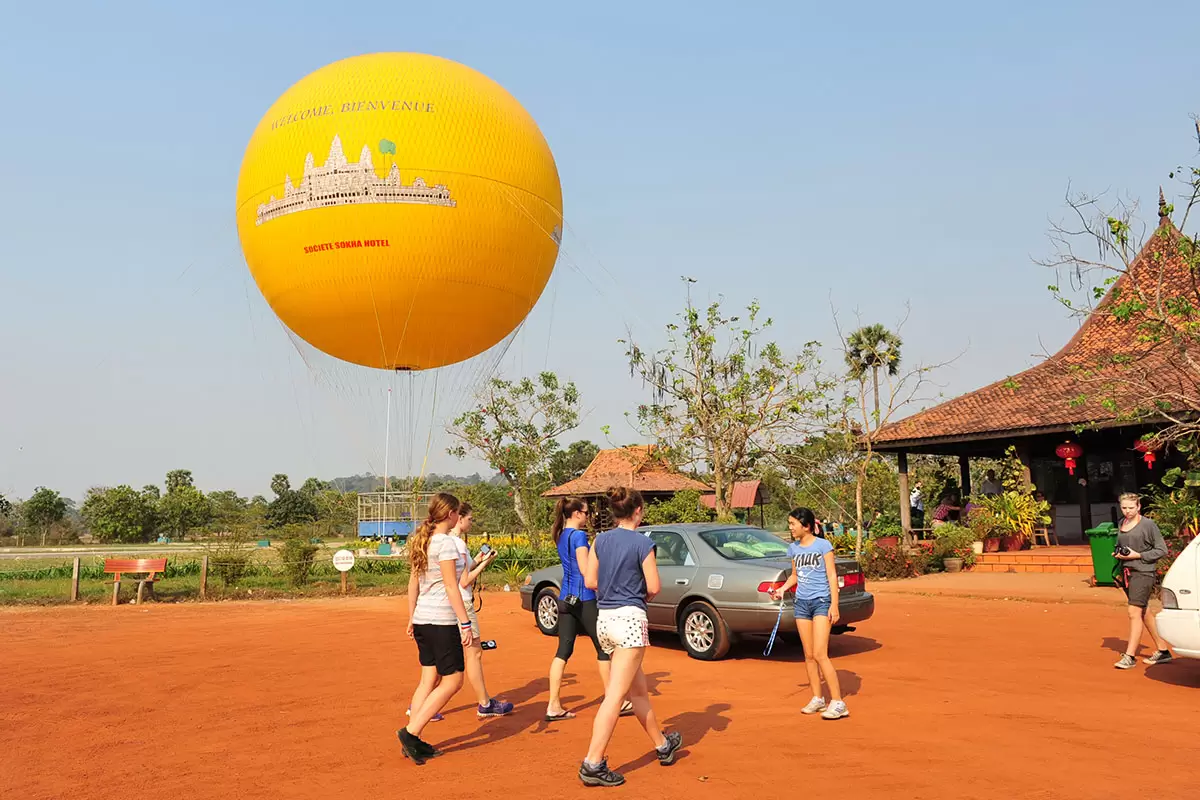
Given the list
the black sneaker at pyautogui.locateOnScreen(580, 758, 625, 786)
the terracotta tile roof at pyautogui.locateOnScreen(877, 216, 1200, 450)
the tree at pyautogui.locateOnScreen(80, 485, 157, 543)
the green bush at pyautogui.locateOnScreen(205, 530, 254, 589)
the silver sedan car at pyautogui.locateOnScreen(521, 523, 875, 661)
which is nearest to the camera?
the black sneaker at pyautogui.locateOnScreen(580, 758, 625, 786)

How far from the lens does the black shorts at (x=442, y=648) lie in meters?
5.91

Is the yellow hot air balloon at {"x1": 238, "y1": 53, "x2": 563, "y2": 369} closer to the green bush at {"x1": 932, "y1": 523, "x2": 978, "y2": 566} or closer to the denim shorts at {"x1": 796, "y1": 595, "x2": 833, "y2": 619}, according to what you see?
the denim shorts at {"x1": 796, "y1": 595, "x2": 833, "y2": 619}

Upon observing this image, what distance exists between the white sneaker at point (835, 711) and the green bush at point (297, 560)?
16299 mm

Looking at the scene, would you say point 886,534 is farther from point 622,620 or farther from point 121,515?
point 121,515

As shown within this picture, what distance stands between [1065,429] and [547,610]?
1263cm

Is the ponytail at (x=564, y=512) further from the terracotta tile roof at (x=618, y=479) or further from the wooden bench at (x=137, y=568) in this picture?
the terracotta tile roof at (x=618, y=479)

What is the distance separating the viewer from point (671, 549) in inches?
407

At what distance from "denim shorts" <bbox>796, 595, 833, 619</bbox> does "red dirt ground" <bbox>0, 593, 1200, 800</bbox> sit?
0.77 m

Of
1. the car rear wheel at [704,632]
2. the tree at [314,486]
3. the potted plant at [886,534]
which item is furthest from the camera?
the tree at [314,486]

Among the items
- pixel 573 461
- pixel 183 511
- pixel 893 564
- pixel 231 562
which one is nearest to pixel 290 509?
pixel 183 511

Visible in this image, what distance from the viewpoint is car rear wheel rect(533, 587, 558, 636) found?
11.4 meters

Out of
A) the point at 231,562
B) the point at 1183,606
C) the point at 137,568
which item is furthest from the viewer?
the point at 231,562

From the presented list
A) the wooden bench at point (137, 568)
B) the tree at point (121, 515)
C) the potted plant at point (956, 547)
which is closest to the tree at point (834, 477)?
the potted plant at point (956, 547)

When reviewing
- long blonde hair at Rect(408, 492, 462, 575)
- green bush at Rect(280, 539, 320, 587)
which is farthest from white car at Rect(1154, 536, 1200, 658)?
green bush at Rect(280, 539, 320, 587)
